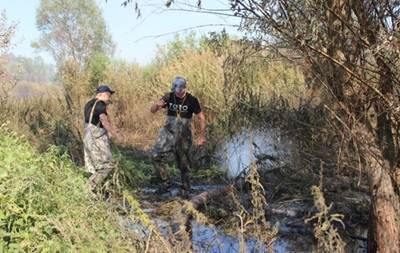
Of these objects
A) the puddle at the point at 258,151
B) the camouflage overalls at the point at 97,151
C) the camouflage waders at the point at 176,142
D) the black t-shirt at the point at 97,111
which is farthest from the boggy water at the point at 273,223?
the black t-shirt at the point at 97,111

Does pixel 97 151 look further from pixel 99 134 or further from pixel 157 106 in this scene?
pixel 157 106

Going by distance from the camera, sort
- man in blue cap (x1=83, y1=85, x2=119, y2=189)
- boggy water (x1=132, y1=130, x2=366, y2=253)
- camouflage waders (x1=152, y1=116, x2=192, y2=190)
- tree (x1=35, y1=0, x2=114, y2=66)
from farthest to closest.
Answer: tree (x1=35, y1=0, x2=114, y2=66)
camouflage waders (x1=152, y1=116, x2=192, y2=190)
man in blue cap (x1=83, y1=85, x2=119, y2=189)
boggy water (x1=132, y1=130, x2=366, y2=253)

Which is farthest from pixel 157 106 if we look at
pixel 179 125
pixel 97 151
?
pixel 97 151

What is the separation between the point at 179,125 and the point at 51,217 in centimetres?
460

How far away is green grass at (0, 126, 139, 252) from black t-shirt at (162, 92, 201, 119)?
3578 millimetres

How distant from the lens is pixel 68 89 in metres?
17.7

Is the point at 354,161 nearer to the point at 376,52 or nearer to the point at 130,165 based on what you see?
the point at 376,52

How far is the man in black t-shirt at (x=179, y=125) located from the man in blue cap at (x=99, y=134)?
88cm

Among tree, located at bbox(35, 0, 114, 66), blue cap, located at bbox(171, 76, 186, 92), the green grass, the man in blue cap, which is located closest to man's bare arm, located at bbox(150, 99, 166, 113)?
blue cap, located at bbox(171, 76, 186, 92)

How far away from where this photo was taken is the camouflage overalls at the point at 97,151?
28.6 feet

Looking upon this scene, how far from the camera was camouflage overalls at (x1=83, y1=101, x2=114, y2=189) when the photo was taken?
28.6ft

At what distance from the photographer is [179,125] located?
9609mm

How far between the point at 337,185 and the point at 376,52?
4.25 meters

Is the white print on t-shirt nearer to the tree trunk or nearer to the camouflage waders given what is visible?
the camouflage waders
